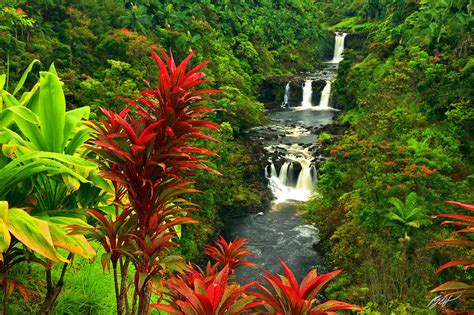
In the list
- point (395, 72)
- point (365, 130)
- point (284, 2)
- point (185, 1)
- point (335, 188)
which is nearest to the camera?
point (335, 188)

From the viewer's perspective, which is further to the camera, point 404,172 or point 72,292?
point 404,172

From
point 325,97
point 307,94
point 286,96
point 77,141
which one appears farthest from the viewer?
point 286,96

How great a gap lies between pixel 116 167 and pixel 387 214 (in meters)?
8.98

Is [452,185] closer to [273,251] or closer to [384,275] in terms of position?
[384,275]

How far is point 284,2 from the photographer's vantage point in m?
36.8

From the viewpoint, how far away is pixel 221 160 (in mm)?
14891

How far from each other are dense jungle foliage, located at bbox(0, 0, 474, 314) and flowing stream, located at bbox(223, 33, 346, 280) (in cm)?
61

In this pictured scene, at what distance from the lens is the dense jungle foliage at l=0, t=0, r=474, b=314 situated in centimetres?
197

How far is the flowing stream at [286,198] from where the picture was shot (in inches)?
442

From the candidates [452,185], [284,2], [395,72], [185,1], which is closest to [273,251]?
[452,185]

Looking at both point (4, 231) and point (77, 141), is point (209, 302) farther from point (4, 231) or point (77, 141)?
point (77, 141)

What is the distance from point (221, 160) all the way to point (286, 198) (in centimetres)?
320

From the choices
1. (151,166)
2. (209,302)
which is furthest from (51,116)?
(209,302)

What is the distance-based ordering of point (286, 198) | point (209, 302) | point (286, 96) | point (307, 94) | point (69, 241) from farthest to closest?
point (286, 96) → point (307, 94) → point (286, 198) → point (69, 241) → point (209, 302)
